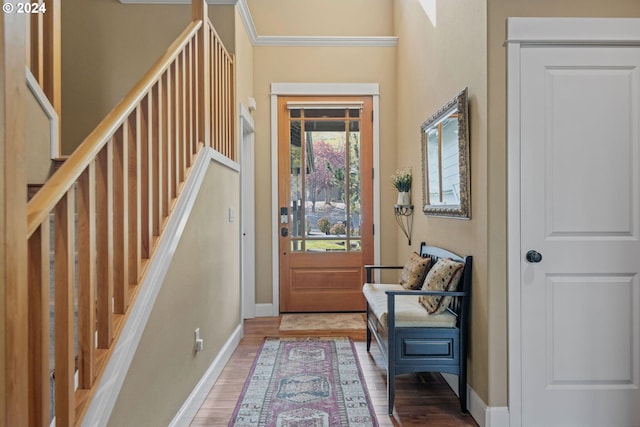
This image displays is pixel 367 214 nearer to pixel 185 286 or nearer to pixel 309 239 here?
pixel 309 239

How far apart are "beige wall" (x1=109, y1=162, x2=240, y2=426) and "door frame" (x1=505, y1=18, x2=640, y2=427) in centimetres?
169

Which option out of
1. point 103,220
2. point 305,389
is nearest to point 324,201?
point 305,389

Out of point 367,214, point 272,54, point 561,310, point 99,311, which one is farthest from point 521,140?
point 272,54

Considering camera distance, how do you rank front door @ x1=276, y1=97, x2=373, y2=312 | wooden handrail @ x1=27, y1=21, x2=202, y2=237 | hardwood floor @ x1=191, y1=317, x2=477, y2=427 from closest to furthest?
1. wooden handrail @ x1=27, y1=21, x2=202, y2=237
2. hardwood floor @ x1=191, y1=317, x2=477, y2=427
3. front door @ x1=276, y1=97, x2=373, y2=312

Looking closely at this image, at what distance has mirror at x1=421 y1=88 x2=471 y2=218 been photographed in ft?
7.73

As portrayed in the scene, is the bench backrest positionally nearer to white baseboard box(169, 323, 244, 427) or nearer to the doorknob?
the doorknob

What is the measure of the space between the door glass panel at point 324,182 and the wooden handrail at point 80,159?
2.70 metres

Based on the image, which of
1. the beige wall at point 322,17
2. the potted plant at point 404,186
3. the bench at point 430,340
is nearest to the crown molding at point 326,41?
the beige wall at point 322,17

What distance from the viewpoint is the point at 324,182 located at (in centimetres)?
452

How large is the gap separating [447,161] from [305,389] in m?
1.77

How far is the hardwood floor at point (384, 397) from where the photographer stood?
225cm

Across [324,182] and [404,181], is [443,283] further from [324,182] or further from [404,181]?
[324,182]

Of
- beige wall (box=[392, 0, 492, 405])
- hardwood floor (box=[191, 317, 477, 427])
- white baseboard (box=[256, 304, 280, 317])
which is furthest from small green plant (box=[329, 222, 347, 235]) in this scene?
hardwood floor (box=[191, 317, 477, 427])

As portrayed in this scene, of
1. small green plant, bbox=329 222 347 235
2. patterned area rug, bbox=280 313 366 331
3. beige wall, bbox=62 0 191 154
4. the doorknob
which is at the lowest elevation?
patterned area rug, bbox=280 313 366 331
